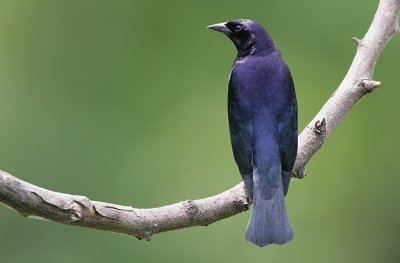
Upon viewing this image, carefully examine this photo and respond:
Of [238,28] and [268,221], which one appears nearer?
[268,221]

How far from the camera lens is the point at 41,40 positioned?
290 inches

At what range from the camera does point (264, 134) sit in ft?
14.7

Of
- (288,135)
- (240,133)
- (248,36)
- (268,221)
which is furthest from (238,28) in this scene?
(268,221)

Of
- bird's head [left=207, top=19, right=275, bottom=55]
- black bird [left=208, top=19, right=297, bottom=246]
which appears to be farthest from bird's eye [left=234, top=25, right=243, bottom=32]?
black bird [left=208, top=19, right=297, bottom=246]

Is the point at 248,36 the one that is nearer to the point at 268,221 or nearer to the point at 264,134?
the point at 264,134

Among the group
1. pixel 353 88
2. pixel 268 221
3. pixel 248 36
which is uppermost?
pixel 248 36

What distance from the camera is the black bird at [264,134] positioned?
4.17m

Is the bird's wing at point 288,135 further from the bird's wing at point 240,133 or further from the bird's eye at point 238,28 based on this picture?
the bird's eye at point 238,28

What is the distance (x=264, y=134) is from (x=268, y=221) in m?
0.52

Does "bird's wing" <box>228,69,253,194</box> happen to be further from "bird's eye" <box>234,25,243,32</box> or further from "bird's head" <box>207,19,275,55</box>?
"bird's eye" <box>234,25,243,32</box>

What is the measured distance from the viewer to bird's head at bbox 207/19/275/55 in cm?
498

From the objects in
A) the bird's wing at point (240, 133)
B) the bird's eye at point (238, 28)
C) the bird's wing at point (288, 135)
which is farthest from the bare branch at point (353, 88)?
the bird's eye at point (238, 28)

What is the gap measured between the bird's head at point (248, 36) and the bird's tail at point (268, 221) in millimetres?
970

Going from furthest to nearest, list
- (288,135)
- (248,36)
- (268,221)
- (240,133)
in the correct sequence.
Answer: (248,36) → (240,133) → (288,135) → (268,221)
